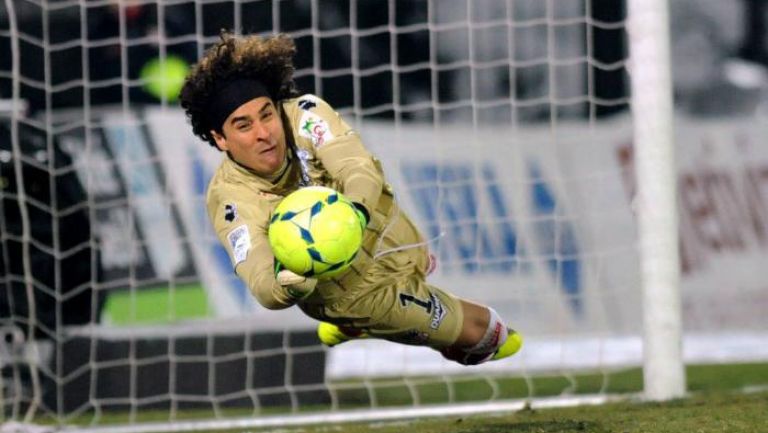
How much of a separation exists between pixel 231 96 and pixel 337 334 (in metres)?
1.21

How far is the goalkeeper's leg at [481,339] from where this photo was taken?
6090 millimetres

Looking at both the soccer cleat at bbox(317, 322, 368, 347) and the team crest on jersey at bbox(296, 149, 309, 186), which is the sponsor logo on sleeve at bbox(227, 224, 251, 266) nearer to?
the team crest on jersey at bbox(296, 149, 309, 186)

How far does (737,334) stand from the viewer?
11.7m

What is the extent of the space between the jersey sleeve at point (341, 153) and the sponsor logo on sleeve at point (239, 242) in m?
0.39

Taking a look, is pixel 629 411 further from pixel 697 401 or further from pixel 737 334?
pixel 737 334

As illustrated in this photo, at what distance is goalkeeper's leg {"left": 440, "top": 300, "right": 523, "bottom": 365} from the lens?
6.09 metres

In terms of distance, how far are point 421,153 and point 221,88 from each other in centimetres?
567

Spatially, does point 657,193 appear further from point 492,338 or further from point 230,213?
point 230,213

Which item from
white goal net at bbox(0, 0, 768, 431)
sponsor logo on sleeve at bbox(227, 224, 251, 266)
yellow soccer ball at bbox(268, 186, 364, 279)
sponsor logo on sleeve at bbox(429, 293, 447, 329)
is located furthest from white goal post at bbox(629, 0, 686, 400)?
yellow soccer ball at bbox(268, 186, 364, 279)

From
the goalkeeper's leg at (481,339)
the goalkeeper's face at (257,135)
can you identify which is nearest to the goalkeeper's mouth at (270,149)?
the goalkeeper's face at (257,135)

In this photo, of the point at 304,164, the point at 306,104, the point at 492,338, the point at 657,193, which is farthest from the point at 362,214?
the point at 657,193

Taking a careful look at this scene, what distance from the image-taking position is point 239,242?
5332 mm

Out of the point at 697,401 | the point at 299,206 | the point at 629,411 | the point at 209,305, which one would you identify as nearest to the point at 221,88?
the point at 299,206

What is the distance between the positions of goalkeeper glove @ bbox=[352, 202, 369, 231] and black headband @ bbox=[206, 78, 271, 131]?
0.81 meters
